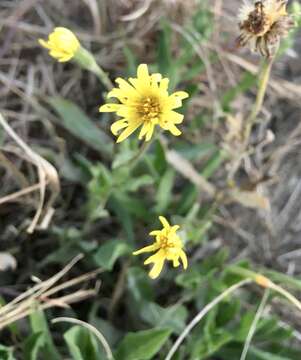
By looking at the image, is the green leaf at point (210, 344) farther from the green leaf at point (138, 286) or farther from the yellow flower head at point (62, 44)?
the yellow flower head at point (62, 44)

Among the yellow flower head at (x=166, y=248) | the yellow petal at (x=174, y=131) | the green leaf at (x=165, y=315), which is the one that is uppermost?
the yellow petal at (x=174, y=131)

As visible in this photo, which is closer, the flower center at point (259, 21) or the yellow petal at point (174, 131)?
the yellow petal at point (174, 131)

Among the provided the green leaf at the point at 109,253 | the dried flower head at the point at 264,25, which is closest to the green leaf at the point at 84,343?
the green leaf at the point at 109,253

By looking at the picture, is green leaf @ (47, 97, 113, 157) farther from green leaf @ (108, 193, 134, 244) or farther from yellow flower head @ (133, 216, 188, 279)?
yellow flower head @ (133, 216, 188, 279)

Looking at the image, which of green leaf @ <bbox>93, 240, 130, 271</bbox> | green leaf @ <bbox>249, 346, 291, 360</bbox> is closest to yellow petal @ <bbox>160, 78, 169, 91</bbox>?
green leaf @ <bbox>93, 240, 130, 271</bbox>

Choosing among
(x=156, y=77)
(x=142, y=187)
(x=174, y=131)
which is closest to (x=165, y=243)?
(x=174, y=131)

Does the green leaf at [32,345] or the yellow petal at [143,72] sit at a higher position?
the yellow petal at [143,72]

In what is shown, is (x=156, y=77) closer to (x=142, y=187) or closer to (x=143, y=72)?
(x=143, y=72)
